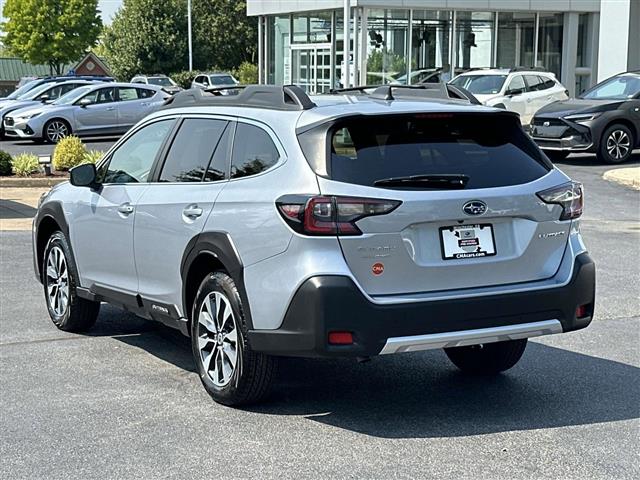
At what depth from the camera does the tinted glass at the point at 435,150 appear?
5.38m

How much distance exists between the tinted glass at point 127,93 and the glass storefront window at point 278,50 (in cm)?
1498

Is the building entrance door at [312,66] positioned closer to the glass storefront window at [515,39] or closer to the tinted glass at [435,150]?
the glass storefront window at [515,39]

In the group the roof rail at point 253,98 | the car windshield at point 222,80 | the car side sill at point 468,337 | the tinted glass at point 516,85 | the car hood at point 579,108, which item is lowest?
the car windshield at point 222,80

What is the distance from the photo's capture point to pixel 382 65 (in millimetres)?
36219

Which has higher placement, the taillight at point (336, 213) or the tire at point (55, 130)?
the taillight at point (336, 213)

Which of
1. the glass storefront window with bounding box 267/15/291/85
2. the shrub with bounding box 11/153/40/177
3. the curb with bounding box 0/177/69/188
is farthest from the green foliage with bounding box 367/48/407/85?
the curb with bounding box 0/177/69/188

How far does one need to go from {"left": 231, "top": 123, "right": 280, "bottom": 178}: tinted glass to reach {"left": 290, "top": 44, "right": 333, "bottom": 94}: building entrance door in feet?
107

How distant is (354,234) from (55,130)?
23029mm

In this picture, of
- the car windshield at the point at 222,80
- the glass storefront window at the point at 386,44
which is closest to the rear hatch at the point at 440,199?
the glass storefront window at the point at 386,44

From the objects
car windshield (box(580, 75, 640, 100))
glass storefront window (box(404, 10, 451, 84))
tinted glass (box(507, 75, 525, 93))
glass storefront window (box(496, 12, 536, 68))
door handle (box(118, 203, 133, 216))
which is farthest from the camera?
glass storefront window (box(496, 12, 536, 68))

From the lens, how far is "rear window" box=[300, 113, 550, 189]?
537 cm

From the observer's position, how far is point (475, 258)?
5422mm

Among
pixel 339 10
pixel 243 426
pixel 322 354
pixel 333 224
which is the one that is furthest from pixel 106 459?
pixel 339 10

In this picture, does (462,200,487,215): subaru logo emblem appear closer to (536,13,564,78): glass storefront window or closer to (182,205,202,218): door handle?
(182,205,202,218): door handle
